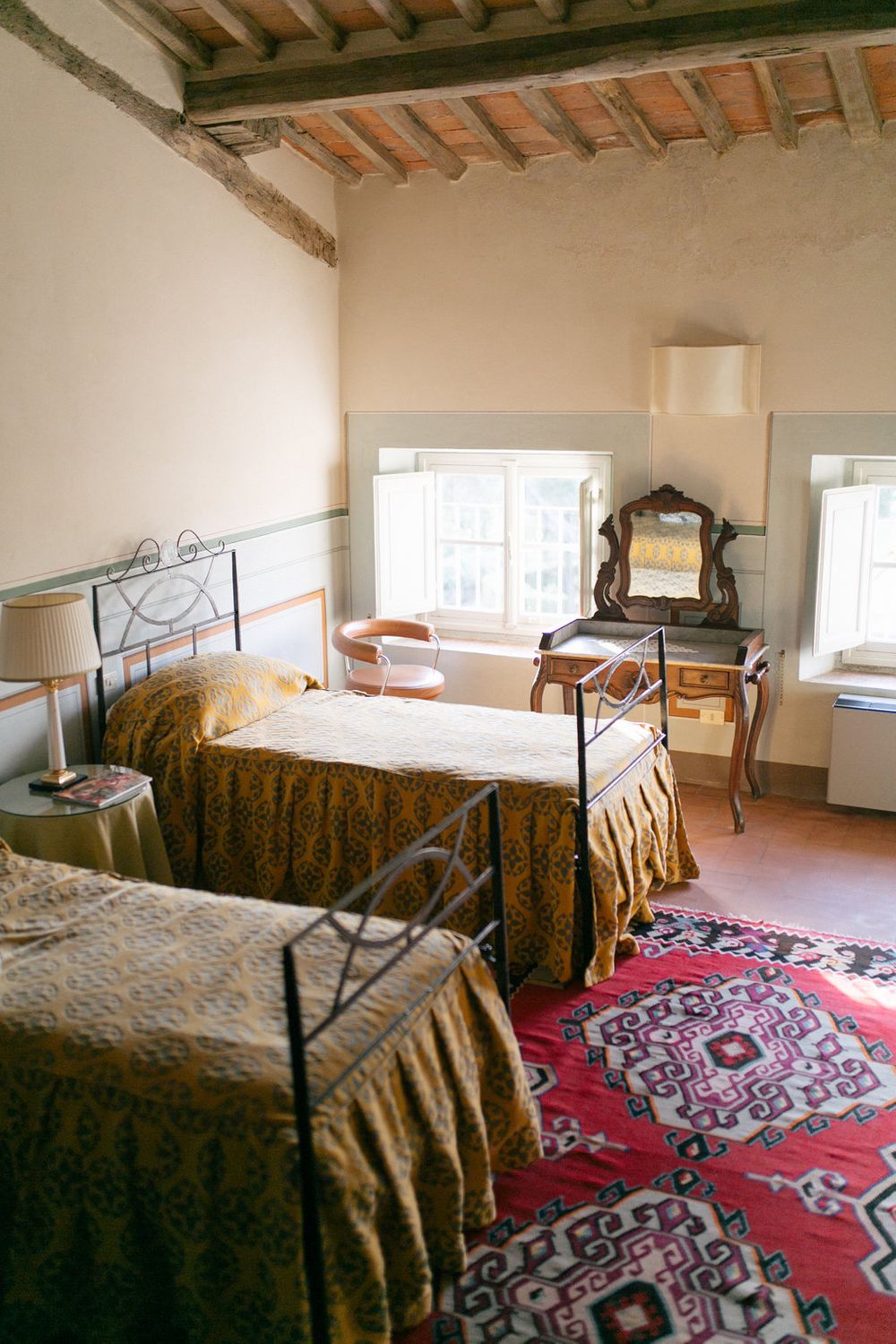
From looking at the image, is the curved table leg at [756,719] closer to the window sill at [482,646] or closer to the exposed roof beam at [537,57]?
the window sill at [482,646]

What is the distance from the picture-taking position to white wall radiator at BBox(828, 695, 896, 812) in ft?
16.9

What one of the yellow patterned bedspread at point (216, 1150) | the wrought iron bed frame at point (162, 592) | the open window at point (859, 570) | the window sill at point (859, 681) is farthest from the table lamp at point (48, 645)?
the window sill at point (859, 681)

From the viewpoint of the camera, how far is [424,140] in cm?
534

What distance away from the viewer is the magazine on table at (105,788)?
12.5 ft

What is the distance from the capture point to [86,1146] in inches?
89.2

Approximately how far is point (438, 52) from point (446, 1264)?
402 cm

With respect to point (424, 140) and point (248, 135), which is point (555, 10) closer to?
point (424, 140)

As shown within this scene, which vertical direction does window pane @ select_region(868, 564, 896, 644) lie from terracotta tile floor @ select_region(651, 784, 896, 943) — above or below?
above

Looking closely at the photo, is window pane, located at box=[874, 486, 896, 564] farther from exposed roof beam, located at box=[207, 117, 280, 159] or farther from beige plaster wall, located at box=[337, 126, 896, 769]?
exposed roof beam, located at box=[207, 117, 280, 159]

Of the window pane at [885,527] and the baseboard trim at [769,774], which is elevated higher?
the window pane at [885,527]

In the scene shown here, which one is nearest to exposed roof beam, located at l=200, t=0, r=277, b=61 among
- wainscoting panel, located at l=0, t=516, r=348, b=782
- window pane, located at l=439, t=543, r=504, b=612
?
wainscoting panel, located at l=0, t=516, r=348, b=782

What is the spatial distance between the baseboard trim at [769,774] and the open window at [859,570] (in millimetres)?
598

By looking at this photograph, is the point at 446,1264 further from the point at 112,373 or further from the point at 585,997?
the point at 112,373

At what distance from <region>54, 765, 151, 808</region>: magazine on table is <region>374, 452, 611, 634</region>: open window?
2.42 meters
